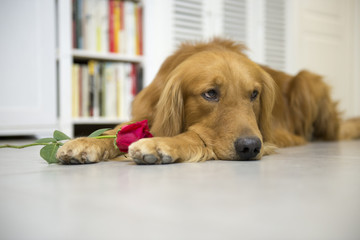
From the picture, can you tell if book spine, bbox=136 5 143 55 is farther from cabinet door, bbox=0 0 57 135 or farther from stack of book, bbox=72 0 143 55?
cabinet door, bbox=0 0 57 135

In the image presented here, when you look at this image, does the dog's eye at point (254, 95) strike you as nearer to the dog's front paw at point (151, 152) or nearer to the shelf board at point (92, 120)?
the dog's front paw at point (151, 152)

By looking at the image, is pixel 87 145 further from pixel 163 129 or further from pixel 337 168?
pixel 337 168

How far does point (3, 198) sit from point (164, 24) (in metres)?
3.06

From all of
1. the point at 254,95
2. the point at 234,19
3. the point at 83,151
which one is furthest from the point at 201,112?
the point at 234,19

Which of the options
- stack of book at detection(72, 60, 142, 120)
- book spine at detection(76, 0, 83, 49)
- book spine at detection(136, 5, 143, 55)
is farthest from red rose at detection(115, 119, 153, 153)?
book spine at detection(136, 5, 143, 55)

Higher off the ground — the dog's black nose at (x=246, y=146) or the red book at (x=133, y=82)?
the red book at (x=133, y=82)

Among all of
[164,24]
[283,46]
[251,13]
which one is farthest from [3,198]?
[283,46]

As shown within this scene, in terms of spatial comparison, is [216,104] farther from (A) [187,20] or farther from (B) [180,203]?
(A) [187,20]

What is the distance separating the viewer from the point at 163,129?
167 centimetres

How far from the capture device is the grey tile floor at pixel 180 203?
62 centimetres

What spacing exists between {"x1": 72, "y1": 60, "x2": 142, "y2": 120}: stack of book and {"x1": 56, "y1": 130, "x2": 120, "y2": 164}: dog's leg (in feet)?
6.10

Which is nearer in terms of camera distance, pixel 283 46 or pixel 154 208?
pixel 154 208

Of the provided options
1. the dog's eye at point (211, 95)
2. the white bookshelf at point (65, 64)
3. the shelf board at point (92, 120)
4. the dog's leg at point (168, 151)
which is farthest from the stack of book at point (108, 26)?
the dog's leg at point (168, 151)

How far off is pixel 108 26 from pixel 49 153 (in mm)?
2322
